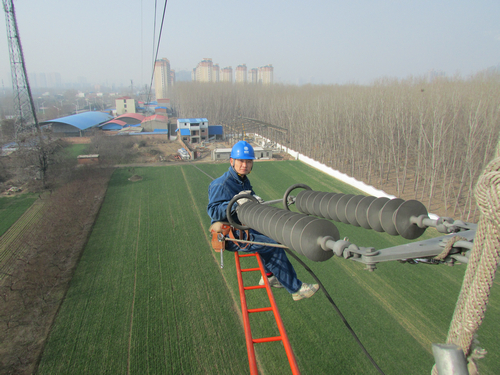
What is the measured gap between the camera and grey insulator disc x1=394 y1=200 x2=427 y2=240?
2258 mm

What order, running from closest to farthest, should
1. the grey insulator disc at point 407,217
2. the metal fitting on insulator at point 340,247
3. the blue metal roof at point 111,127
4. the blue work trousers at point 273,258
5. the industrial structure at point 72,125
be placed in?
the metal fitting on insulator at point 340,247 < the grey insulator disc at point 407,217 < the blue work trousers at point 273,258 < the industrial structure at point 72,125 < the blue metal roof at point 111,127

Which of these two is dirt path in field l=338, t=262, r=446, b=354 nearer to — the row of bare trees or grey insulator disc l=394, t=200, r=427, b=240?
grey insulator disc l=394, t=200, r=427, b=240

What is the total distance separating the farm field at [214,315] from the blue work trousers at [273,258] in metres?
2.48

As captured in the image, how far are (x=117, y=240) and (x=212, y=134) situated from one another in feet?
99.7

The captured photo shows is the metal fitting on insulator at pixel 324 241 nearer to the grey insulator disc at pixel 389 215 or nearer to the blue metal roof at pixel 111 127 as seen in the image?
the grey insulator disc at pixel 389 215

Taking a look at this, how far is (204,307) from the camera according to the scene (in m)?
7.51

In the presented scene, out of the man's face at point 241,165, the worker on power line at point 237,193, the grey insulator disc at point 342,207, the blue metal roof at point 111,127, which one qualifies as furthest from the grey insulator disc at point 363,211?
the blue metal roof at point 111,127

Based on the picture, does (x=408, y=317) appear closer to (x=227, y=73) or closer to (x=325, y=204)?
(x=325, y=204)

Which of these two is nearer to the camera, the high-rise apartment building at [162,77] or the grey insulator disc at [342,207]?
the grey insulator disc at [342,207]

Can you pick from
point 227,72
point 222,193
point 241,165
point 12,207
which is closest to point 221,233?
point 222,193

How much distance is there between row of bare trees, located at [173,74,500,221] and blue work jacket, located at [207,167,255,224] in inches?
480

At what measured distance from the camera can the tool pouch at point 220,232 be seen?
11.9ft

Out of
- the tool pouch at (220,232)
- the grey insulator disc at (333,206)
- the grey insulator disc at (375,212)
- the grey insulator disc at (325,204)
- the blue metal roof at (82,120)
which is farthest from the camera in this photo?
the blue metal roof at (82,120)

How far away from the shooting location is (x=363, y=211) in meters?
2.67
